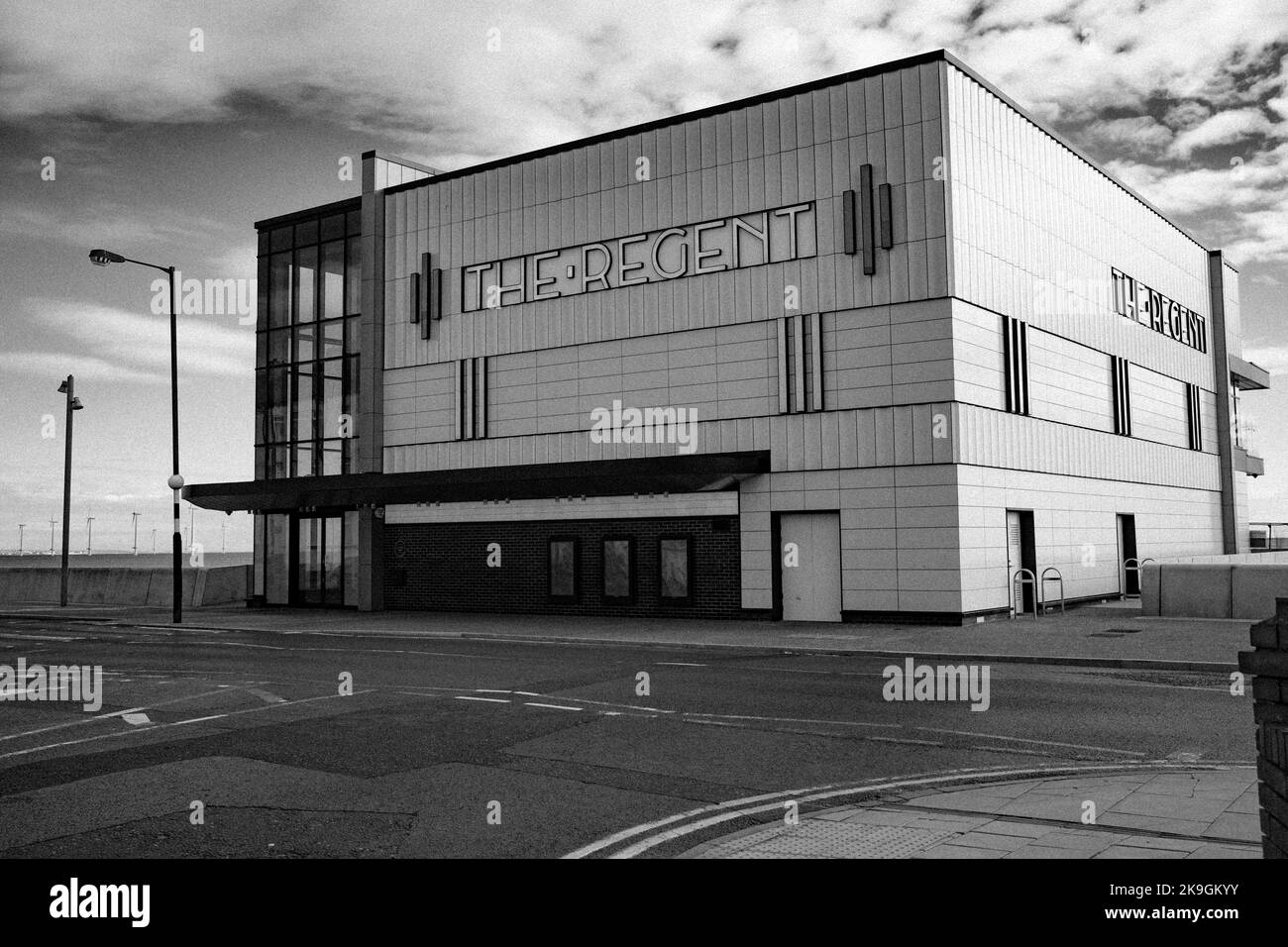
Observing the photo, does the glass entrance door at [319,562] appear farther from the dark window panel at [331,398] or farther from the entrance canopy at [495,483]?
the dark window panel at [331,398]

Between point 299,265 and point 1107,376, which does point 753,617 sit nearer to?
point 1107,376

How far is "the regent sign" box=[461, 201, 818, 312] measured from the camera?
2619 cm

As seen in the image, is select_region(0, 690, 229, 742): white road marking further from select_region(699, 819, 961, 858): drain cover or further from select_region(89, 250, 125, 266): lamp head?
select_region(89, 250, 125, 266): lamp head

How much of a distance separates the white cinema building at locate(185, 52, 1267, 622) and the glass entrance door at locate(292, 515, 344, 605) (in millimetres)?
114

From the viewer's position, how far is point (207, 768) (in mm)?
9156

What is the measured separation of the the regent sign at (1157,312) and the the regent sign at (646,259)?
12.1 meters

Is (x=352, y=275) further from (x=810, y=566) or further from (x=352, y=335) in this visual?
(x=810, y=566)

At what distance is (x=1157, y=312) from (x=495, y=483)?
22.9 m

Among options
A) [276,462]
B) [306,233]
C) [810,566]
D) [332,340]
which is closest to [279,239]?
[306,233]

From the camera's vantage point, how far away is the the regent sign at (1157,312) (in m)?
32.9

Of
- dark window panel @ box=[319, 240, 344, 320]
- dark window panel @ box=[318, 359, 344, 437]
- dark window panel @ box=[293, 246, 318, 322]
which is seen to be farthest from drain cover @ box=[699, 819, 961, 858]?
dark window panel @ box=[293, 246, 318, 322]

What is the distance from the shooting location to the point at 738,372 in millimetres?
26688

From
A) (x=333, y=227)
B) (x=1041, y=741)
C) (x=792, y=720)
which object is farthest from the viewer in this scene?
(x=333, y=227)
